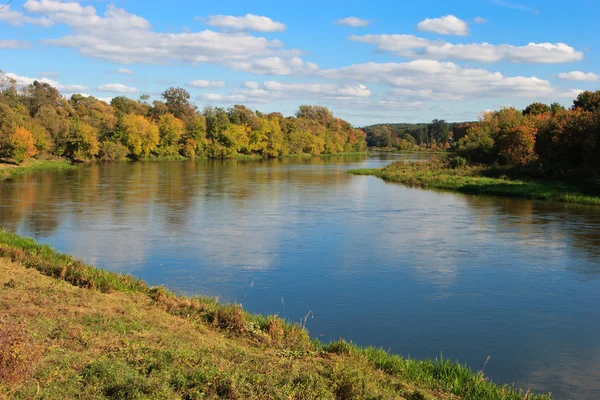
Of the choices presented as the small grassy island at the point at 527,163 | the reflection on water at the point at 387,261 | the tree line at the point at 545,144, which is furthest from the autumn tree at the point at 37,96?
Result: the tree line at the point at 545,144

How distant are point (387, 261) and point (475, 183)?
23.5 m

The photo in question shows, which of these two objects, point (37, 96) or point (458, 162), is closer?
point (458, 162)

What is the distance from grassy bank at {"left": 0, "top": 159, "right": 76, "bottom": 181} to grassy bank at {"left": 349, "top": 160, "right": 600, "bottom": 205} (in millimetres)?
27738

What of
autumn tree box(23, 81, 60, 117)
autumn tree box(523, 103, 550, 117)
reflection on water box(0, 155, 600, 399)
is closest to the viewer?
reflection on water box(0, 155, 600, 399)

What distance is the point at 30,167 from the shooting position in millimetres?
50219

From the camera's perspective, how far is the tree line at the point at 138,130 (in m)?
57.4

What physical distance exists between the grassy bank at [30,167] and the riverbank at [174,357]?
116 ft

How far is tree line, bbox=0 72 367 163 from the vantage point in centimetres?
5739

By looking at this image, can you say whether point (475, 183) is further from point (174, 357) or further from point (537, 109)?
point (174, 357)

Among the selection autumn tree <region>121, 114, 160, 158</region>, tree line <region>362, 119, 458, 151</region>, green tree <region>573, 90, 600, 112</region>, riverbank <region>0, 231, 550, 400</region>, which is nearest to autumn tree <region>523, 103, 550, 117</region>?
green tree <region>573, 90, 600, 112</region>

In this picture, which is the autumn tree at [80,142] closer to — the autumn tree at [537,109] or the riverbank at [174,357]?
the autumn tree at [537,109]

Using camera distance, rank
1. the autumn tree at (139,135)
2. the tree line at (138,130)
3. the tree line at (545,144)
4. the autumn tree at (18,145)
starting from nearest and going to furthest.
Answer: the tree line at (545,144) → the autumn tree at (18,145) → the tree line at (138,130) → the autumn tree at (139,135)

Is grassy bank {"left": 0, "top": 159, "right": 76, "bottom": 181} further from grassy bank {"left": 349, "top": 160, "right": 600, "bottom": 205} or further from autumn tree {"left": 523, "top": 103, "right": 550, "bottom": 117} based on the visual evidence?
autumn tree {"left": 523, "top": 103, "right": 550, "bottom": 117}

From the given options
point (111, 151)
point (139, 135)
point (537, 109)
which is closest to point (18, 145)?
point (111, 151)
